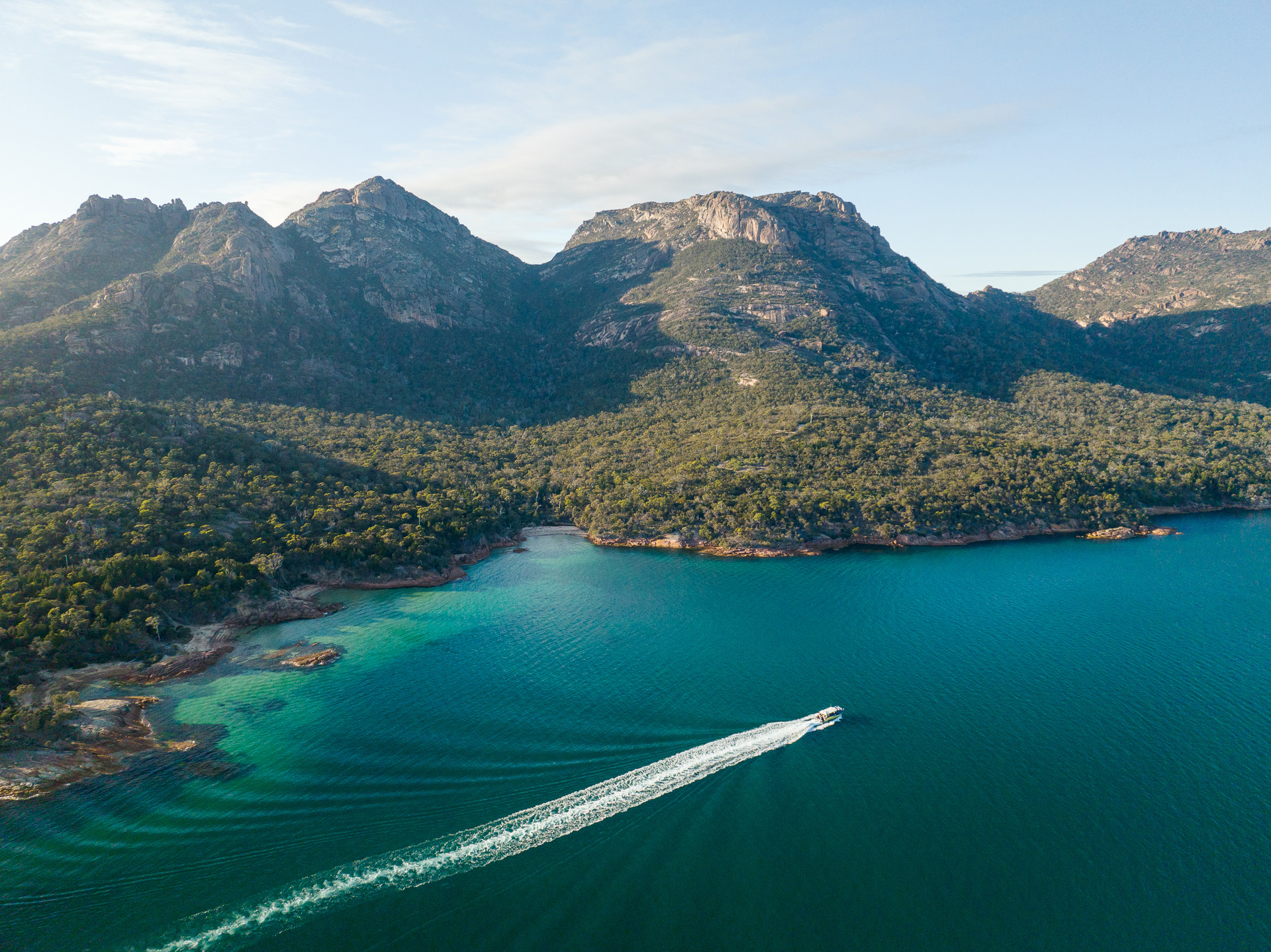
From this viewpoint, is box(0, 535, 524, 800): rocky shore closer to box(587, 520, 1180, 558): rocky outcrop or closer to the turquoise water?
the turquoise water

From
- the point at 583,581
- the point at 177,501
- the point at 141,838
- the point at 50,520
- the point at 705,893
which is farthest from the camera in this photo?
the point at 583,581

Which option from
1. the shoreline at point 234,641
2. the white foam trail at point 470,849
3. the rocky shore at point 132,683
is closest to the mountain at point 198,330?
the shoreline at point 234,641

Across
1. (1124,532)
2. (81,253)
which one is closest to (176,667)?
(1124,532)

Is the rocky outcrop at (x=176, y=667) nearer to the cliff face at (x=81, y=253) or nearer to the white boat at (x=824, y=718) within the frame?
the white boat at (x=824, y=718)

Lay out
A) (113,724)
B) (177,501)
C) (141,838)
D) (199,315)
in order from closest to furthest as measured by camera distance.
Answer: (141,838) < (113,724) < (177,501) < (199,315)

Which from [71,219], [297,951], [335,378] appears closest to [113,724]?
[297,951]

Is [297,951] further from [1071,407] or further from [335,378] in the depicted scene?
[1071,407]

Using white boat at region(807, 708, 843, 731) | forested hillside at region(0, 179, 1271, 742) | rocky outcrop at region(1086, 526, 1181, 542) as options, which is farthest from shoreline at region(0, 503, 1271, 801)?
white boat at region(807, 708, 843, 731)

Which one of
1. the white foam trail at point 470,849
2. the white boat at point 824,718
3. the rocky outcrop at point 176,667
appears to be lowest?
the white foam trail at point 470,849
